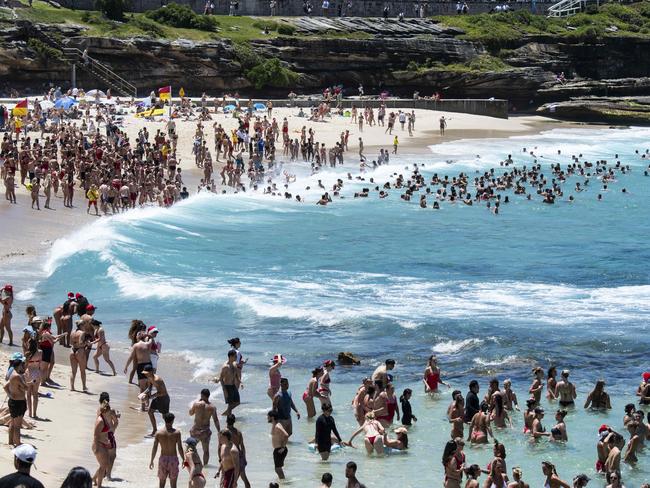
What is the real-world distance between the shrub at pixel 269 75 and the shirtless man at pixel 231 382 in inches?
2001

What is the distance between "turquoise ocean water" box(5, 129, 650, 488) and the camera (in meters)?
17.4

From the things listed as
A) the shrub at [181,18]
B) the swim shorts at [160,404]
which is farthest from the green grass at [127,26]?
the swim shorts at [160,404]

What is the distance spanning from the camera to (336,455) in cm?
1540

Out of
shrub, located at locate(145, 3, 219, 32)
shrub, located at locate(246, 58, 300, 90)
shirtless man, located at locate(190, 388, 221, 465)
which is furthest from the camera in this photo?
shrub, located at locate(145, 3, 219, 32)

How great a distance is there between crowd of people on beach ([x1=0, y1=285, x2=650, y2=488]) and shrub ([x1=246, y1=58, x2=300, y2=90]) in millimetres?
47827

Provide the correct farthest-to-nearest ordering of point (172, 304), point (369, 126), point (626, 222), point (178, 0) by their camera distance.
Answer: point (178, 0) < point (369, 126) < point (626, 222) < point (172, 304)

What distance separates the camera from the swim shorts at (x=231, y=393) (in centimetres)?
1708

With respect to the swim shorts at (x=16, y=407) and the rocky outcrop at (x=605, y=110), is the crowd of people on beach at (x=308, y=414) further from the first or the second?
the rocky outcrop at (x=605, y=110)

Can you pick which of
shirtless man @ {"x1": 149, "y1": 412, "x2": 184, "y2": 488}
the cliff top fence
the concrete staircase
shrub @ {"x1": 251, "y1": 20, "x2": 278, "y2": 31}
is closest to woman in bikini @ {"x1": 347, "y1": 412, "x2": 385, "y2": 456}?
shirtless man @ {"x1": 149, "y1": 412, "x2": 184, "y2": 488}

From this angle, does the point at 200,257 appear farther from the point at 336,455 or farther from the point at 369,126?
the point at 369,126

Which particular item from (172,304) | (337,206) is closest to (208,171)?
(337,206)

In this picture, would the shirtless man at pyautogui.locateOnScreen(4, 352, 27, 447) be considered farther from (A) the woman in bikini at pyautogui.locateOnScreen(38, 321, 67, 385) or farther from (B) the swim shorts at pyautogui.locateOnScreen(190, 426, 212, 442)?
(A) the woman in bikini at pyautogui.locateOnScreen(38, 321, 67, 385)

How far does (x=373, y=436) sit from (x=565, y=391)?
4.10 metres

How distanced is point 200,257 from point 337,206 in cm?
1146
